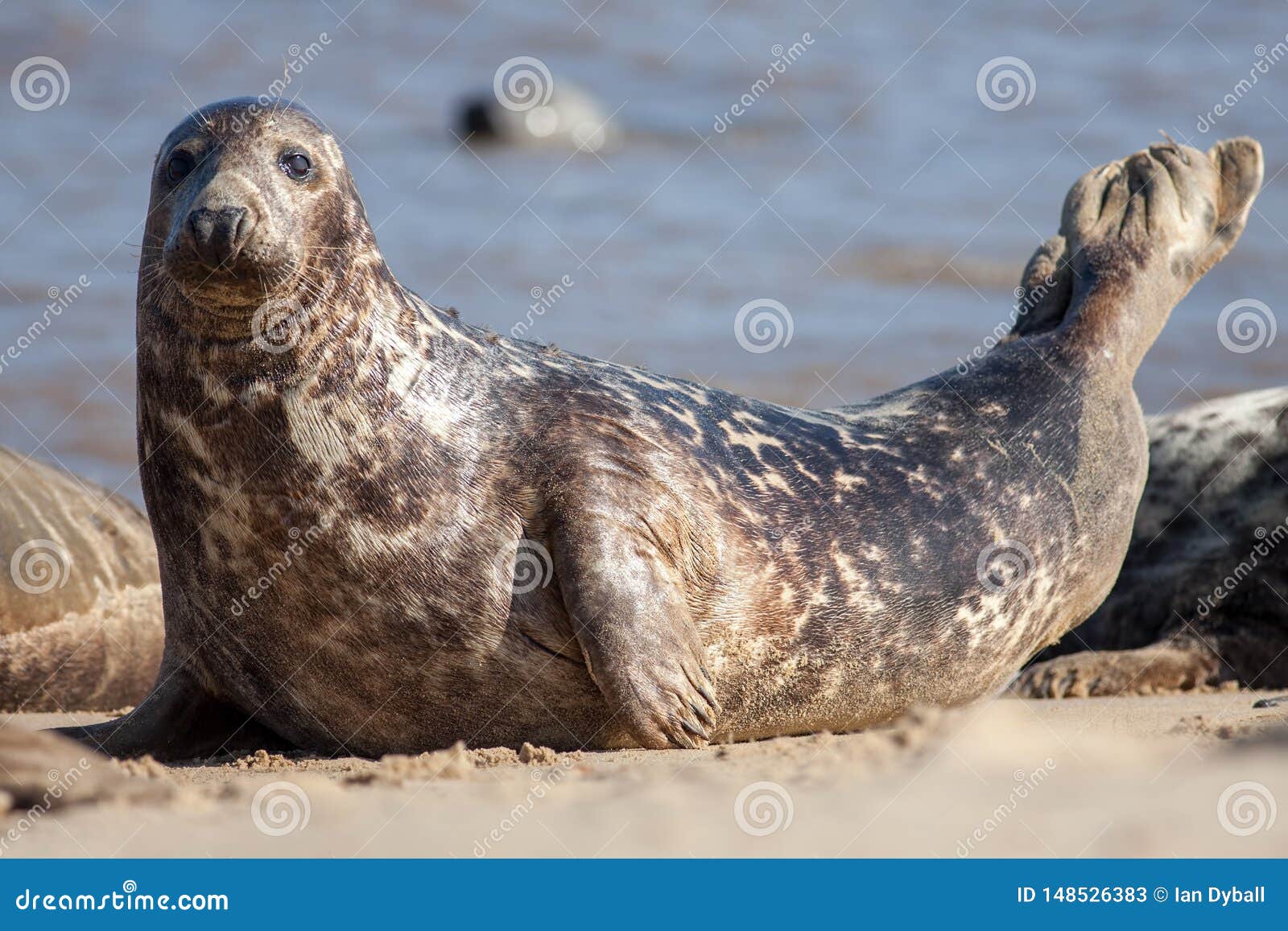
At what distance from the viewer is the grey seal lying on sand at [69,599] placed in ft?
17.1

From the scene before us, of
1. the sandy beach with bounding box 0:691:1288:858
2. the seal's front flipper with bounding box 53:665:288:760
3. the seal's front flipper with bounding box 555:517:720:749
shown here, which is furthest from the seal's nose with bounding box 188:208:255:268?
the seal's front flipper with bounding box 53:665:288:760

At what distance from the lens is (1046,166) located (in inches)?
579

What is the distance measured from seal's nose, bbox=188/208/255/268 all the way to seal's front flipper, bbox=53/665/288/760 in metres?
1.24

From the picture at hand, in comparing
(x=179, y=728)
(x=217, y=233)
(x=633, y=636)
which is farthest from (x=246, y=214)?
(x=179, y=728)

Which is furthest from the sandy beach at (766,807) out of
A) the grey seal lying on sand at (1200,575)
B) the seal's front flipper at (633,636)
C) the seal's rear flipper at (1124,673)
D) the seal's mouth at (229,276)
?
the grey seal lying on sand at (1200,575)

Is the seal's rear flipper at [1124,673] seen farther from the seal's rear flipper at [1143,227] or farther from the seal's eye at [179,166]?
the seal's eye at [179,166]

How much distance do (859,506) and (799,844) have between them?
7.89 ft

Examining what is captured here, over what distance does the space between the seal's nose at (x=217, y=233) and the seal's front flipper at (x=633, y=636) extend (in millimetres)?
979

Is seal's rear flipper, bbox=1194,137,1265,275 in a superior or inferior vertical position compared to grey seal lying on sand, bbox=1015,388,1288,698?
superior

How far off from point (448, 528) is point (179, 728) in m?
1.01

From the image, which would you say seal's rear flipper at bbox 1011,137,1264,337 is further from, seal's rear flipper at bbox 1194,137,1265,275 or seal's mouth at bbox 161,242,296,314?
seal's mouth at bbox 161,242,296,314

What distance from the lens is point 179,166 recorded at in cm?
373

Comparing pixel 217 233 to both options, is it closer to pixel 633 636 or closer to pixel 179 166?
pixel 179 166

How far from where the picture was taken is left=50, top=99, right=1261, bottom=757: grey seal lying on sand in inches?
145
